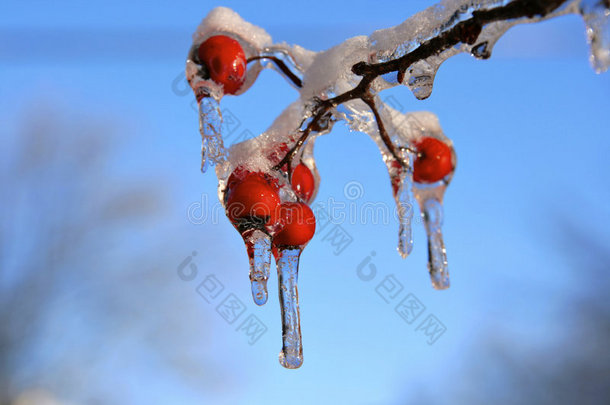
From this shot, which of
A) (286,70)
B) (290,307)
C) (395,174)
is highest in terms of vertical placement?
(286,70)

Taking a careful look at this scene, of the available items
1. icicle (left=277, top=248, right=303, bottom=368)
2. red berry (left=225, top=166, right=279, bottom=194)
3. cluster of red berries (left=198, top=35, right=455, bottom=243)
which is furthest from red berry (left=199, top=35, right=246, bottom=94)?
icicle (left=277, top=248, right=303, bottom=368)

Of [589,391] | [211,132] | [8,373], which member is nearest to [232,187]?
[211,132]

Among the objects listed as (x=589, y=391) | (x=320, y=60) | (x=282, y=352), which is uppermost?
(x=320, y=60)

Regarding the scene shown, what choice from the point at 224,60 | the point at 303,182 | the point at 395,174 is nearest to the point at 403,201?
the point at 395,174

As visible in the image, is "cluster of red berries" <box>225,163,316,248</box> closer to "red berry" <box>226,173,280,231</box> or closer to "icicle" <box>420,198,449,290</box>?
"red berry" <box>226,173,280,231</box>

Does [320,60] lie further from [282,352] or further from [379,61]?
[282,352]

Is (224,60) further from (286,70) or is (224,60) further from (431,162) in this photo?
(431,162)

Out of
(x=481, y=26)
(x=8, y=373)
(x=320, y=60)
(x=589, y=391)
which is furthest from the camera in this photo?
(x=589, y=391)
